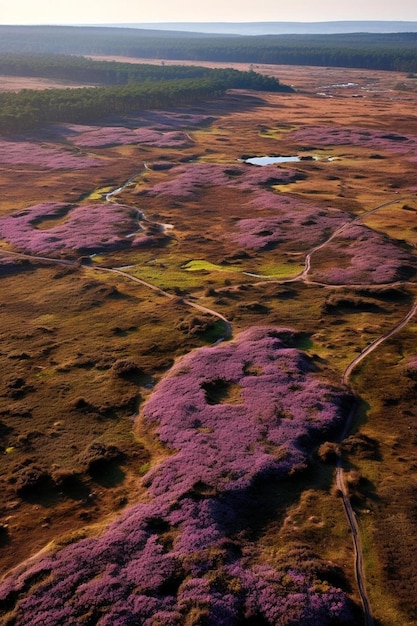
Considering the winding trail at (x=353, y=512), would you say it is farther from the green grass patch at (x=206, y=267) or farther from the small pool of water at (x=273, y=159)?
the small pool of water at (x=273, y=159)

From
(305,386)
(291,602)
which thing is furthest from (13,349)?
(291,602)

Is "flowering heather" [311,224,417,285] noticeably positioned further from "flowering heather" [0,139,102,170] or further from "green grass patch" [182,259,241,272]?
"flowering heather" [0,139,102,170]

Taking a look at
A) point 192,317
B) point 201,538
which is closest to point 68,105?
point 192,317

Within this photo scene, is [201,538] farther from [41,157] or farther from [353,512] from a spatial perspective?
[41,157]

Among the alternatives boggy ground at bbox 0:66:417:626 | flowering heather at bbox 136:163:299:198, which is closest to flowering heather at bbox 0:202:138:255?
boggy ground at bbox 0:66:417:626

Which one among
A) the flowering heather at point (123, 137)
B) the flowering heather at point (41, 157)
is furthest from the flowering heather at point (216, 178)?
the flowering heather at point (123, 137)

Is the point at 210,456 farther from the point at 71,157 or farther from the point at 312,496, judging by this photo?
the point at 71,157

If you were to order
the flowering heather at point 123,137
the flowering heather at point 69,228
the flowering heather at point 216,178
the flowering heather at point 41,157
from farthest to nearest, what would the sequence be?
the flowering heather at point 123,137 → the flowering heather at point 41,157 → the flowering heather at point 216,178 → the flowering heather at point 69,228
